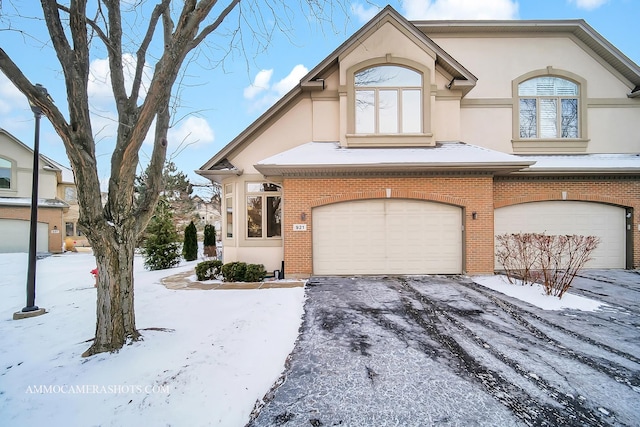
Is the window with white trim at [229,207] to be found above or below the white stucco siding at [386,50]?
below

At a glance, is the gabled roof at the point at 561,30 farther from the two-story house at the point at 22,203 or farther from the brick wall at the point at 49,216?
the two-story house at the point at 22,203

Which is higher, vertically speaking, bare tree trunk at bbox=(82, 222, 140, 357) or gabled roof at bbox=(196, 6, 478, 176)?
gabled roof at bbox=(196, 6, 478, 176)

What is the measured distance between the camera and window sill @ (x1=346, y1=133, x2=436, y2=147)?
9391mm

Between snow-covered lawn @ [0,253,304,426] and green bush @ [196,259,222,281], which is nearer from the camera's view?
snow-covered lawn @ [0,253,304,426]

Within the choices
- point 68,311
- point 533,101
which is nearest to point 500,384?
point 68,311

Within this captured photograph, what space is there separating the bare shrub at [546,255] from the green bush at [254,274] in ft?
24.2

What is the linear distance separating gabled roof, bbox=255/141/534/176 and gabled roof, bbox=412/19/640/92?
18.7ft

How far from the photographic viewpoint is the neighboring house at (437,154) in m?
8.77

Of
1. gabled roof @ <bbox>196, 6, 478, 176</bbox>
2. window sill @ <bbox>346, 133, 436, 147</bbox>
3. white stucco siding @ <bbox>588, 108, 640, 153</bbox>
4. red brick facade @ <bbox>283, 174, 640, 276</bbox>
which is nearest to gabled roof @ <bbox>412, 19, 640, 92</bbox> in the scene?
white stucco siding @ <bbox>588, 108, 640, 153</bbox>

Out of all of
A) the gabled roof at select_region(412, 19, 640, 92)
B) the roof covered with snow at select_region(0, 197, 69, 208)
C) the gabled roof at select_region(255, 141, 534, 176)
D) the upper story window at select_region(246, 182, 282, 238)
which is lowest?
the upper story window at select_region(246, 182, 282, 238)

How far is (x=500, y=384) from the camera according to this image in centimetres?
333

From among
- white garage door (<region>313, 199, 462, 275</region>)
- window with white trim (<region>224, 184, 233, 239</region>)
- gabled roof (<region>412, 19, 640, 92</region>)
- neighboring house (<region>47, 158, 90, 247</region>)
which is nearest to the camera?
white garage door (<region>313, 199, 462, 275</region>)

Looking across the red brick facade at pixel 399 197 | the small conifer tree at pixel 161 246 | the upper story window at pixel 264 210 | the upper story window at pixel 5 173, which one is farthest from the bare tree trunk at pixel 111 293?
the upper story window at pixel 5 173

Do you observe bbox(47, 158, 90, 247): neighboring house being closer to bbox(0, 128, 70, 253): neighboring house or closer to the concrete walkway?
bbox(0, 128, 70, 253): neighboring house
